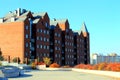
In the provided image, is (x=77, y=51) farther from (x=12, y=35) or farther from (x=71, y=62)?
(x=12, y=35)

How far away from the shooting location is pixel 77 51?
394 ft

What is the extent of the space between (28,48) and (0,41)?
9.50 m

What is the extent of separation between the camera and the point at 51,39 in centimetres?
10219

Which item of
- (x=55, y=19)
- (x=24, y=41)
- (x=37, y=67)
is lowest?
(x=37, y=67)

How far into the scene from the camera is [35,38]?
91750mm

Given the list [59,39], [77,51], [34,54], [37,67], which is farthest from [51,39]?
[37,67]

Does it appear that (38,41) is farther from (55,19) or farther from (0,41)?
(55,19)

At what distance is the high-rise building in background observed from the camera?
8675 centimetres

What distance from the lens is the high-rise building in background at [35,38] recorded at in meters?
86.8

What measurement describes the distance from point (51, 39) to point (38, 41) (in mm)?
10150

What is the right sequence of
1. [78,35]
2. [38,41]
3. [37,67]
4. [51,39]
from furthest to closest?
[78,35] → [51,39] → [38,41] → [37,67]

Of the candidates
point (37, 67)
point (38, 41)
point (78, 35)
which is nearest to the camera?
point (37, 67)

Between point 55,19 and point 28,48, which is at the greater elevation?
point 55,19

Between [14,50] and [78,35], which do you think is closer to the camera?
[14,50]
